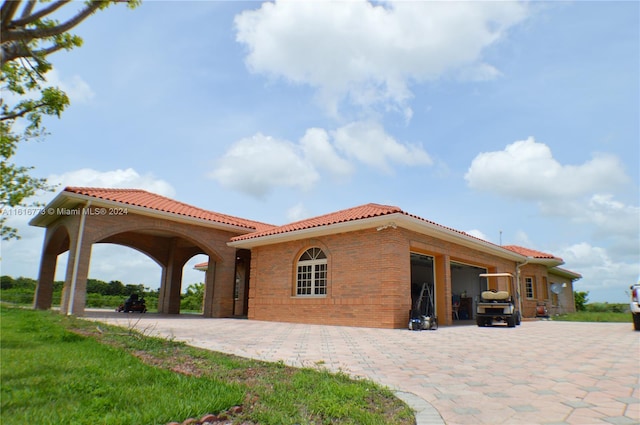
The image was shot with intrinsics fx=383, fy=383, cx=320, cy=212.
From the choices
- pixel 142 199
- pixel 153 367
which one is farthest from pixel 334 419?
pixel 142 199

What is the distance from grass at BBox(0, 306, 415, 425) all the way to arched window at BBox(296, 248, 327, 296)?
8.31 meters

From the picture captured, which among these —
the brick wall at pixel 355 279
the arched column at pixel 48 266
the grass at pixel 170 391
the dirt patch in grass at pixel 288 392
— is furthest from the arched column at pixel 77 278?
the dirt patch in grass at pixel 288 392

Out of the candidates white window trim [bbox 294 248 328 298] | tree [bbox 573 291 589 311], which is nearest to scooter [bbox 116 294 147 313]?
white window trim [bbox 294 248 328 298]

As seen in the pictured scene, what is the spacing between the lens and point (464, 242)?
1525cm

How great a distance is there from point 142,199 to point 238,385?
1339cm

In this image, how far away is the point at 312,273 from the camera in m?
14.0

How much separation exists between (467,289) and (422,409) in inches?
777

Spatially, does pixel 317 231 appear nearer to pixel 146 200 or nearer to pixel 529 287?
pixel 146 200

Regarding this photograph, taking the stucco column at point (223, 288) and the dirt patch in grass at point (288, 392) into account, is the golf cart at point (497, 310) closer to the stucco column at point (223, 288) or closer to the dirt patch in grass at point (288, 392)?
the stucco column at point (223, 288)

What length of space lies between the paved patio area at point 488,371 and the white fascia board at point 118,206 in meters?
7.90

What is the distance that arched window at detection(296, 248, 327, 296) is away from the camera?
13656 millimetres

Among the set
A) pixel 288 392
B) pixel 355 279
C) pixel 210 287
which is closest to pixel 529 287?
pixel 355 279

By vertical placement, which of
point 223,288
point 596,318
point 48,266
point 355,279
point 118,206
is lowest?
point 596,318

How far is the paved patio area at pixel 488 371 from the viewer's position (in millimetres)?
3408
